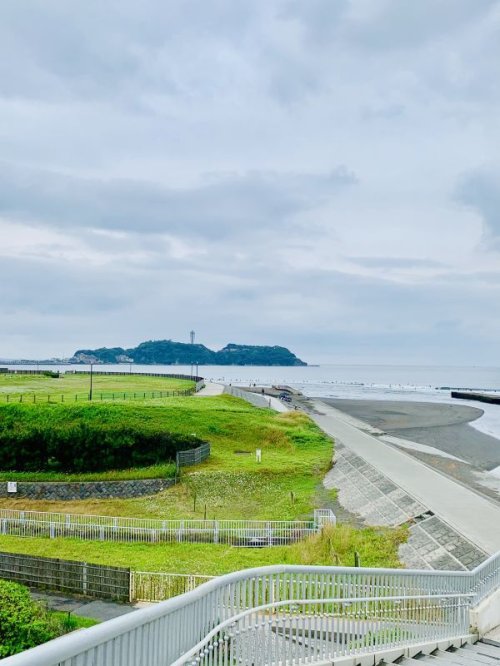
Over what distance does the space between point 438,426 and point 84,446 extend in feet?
167

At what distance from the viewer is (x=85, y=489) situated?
37.8 meters

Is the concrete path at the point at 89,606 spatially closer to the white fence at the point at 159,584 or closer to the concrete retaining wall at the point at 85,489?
the white fence at the point at 159,584

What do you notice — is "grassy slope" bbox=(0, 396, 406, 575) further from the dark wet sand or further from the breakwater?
the breakwater

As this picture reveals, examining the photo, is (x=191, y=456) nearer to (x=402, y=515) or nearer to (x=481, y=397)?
(x=402, y=515)

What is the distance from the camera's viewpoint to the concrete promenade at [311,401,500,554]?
964 inches

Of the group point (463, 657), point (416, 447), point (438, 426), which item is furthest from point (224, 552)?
point (438, 426)

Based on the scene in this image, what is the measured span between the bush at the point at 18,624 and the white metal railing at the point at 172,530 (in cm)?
1407

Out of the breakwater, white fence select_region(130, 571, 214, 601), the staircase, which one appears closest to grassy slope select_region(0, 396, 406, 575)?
white fence select_region(130, 571, 214, 601)

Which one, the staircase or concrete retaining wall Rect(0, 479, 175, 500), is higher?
the staircase

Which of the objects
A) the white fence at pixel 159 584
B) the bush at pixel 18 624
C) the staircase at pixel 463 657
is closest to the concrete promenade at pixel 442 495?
the staircase at pixel 463 657

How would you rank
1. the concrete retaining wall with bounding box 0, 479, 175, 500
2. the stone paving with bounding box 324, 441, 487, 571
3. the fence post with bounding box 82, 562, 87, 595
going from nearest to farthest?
the fence post with bounding box 82, 562, 87, 595, the stone paving with bounding box 324, 441, 487, 571, the concrete retaining wall with bounding box 0, 479, 175, 500

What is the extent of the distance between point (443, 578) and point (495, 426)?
247 feet

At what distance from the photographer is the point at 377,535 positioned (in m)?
26.2

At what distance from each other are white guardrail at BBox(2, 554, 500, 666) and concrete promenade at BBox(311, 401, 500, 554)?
11.0 metres
